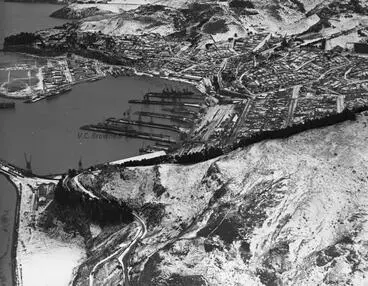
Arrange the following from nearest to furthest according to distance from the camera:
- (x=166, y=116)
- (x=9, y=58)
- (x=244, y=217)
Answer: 1. (x=244, y=217)
2. (x=166, y=116)
3. (x=9, y=58)

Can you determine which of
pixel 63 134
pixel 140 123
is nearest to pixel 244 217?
pixel 140 123

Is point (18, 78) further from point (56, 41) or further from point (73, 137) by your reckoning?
point (73, 137)

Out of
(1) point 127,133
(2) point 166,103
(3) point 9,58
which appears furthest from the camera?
(3) point 9,58

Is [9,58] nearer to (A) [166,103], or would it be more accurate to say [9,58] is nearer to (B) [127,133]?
(A) [166,103]

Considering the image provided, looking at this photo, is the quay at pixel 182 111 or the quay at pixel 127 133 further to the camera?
the quay at pixel 182 111

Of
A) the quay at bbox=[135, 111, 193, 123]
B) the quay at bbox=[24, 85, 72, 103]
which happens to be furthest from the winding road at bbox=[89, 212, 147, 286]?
the quay at bbox=[24, 85, 72, 103]

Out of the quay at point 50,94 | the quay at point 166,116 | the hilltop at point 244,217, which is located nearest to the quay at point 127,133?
the quay at point 166,116

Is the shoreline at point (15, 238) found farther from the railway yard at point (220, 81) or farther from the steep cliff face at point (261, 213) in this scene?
the railway yard at point (220, 81)
